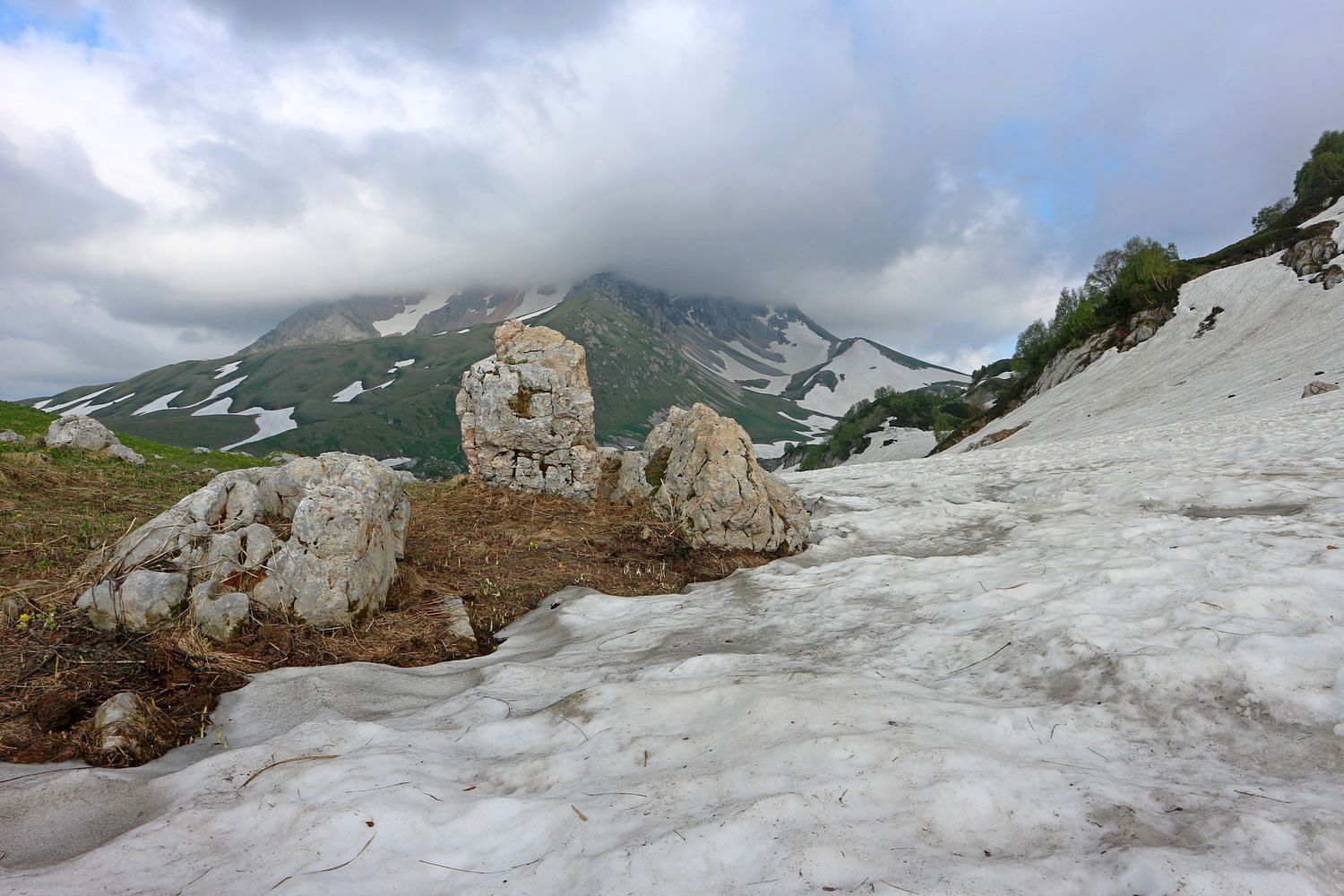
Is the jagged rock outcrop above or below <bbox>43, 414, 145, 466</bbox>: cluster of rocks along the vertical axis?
above

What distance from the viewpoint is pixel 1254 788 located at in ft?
12.0

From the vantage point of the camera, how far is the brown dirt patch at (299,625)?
545 centimetres

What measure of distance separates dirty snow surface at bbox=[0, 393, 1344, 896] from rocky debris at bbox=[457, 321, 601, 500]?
276 inches

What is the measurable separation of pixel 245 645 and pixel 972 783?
7.59 m

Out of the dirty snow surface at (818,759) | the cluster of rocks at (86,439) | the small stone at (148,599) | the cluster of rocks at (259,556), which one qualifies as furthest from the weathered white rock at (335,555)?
the cluster of rocks at (86,439)

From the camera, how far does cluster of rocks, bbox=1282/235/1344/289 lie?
139 ft

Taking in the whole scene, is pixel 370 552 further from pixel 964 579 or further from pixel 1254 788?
pixel 1254 788

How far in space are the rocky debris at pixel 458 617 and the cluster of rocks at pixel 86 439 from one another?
17.8m

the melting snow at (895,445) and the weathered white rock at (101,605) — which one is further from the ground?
the weathered white rock at (101,605)

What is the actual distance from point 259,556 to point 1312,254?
226 feet

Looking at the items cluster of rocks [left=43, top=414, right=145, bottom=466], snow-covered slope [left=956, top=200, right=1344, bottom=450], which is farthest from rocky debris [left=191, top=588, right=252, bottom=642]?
snow-covered slope [left=956, top=200, right=1344, bottom=450]

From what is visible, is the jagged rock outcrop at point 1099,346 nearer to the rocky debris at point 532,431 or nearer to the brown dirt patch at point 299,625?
the rocky debris at point 532,431

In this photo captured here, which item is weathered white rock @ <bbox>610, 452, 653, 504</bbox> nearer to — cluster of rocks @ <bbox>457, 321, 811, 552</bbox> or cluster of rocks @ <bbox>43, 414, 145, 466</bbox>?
cluster of rocks @ <bbox>457, 321, 811, 552</bbox>

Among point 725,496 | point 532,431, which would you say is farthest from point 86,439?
point 725,496
